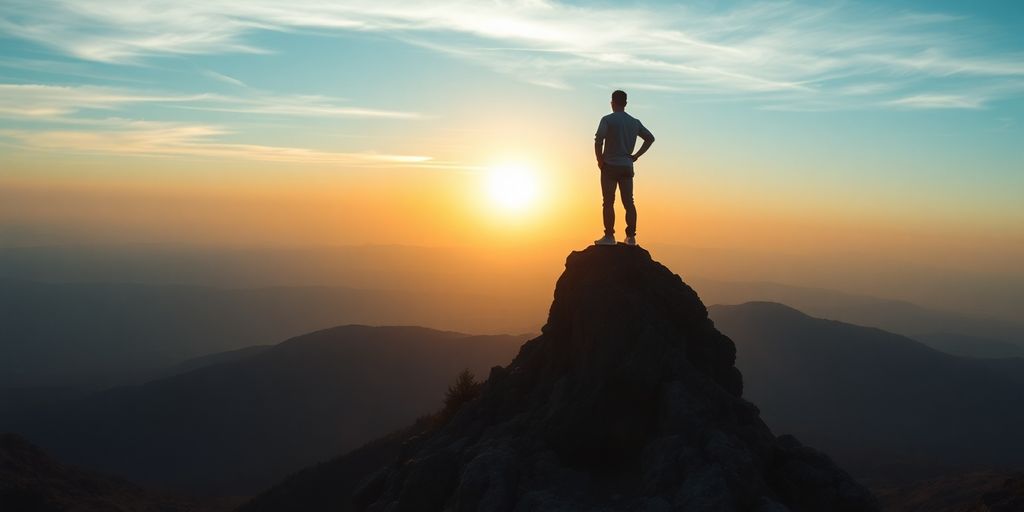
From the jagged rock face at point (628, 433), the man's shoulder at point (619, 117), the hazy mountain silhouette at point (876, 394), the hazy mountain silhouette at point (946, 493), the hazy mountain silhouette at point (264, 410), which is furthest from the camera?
the hazy mountain silhouette at point (264, 410)

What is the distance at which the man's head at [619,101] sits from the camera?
46.2 ft

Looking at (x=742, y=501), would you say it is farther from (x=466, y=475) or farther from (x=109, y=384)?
(x=109, y=384)

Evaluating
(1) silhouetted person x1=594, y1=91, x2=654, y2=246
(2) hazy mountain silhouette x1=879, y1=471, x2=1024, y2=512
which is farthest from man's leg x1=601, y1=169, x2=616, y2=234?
(2) hazy mountain silhouette x1=879, y1=471, x2=1024, y2=512

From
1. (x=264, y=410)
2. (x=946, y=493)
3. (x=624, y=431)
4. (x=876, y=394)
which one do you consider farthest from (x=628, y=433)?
(x=876, y=394)

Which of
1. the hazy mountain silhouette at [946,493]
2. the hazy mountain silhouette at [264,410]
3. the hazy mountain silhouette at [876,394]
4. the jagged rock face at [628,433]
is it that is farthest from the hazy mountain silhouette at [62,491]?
the hazy mountain silhouette at [876,394]

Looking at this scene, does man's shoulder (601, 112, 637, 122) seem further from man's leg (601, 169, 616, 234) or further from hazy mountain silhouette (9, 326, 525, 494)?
hazy mountain silhouette (9, 326, 525, 494)

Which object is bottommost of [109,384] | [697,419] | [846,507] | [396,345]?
[109,384]

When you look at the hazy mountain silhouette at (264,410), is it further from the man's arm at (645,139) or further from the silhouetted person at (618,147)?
the man's arm at (645,139)

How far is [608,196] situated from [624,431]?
15.4 feet

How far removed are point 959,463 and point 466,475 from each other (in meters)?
72.2

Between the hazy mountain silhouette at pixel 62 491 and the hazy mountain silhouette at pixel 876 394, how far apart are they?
178 feet

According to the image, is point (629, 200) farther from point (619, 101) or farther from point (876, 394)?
point (876, 394)

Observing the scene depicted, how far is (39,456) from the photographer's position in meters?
42.8

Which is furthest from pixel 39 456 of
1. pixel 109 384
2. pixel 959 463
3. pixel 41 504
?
pixel 109 384
